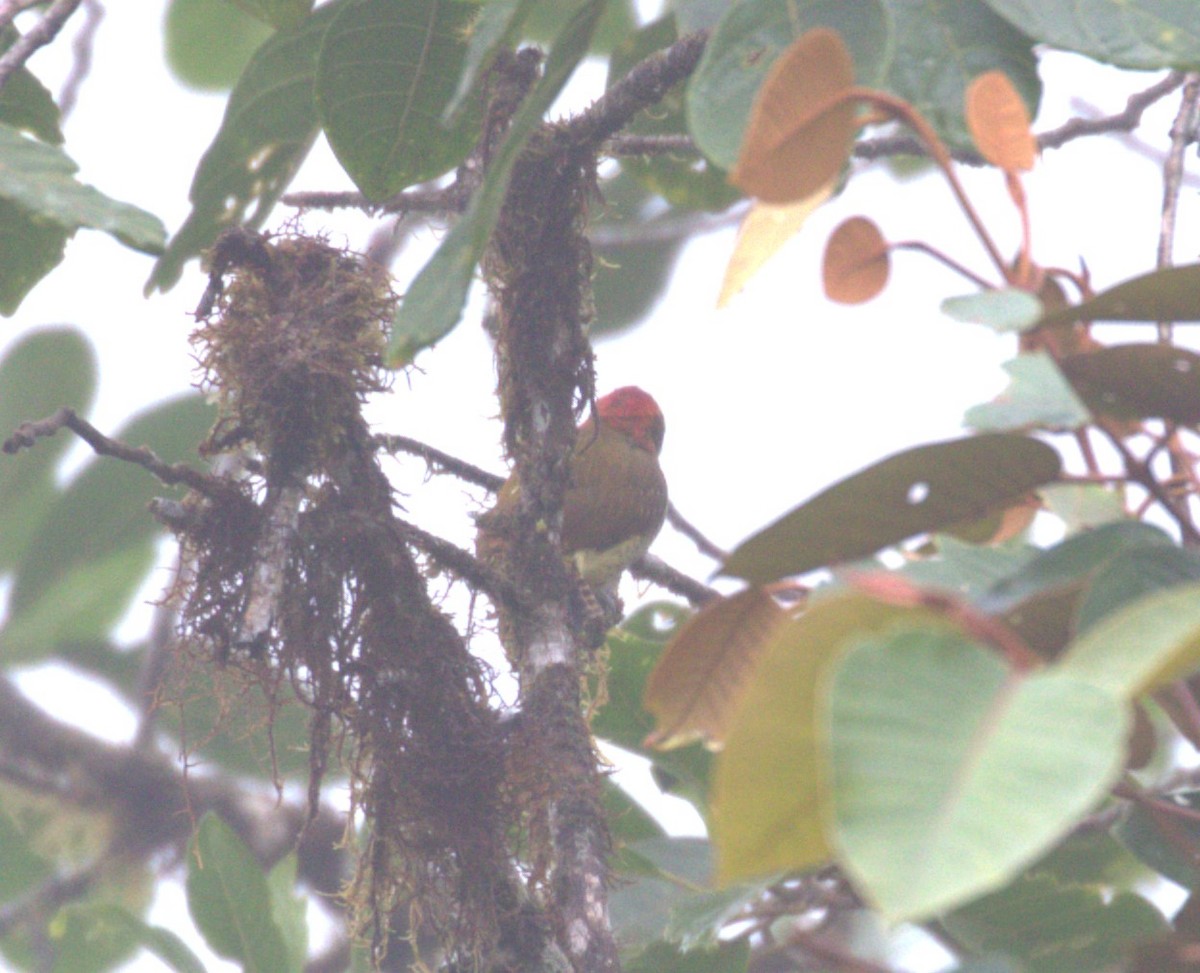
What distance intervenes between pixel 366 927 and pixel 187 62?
235 centimetres

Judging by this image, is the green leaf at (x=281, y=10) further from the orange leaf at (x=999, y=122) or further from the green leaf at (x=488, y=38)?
the orange leaf at (x=999, y=122)

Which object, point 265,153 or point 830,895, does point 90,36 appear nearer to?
point 265,153

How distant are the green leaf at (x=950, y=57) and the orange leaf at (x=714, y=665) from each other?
1.80 ft

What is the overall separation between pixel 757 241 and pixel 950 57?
1.03ft

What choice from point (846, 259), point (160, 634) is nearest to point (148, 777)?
point (160, 634)

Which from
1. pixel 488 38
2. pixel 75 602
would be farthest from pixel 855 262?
pixel 75 602

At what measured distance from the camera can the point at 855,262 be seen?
110 cm

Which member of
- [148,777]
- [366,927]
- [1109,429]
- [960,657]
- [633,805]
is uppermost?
[1109,429]

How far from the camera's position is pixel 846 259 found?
109 centimetres

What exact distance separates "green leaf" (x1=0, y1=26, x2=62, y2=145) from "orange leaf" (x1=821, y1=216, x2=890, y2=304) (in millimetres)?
1506

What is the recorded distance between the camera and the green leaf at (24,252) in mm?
1926

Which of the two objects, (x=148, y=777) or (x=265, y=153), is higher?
(x=265, y=153)

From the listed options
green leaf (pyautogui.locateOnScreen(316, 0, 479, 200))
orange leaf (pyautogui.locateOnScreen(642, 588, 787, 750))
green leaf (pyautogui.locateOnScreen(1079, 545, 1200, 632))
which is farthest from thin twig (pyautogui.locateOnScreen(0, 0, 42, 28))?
green leaf (pyautogui.locateOnScreen(1079, 545, 1200, 632))

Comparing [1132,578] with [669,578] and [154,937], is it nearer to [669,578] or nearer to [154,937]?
[154,937]
